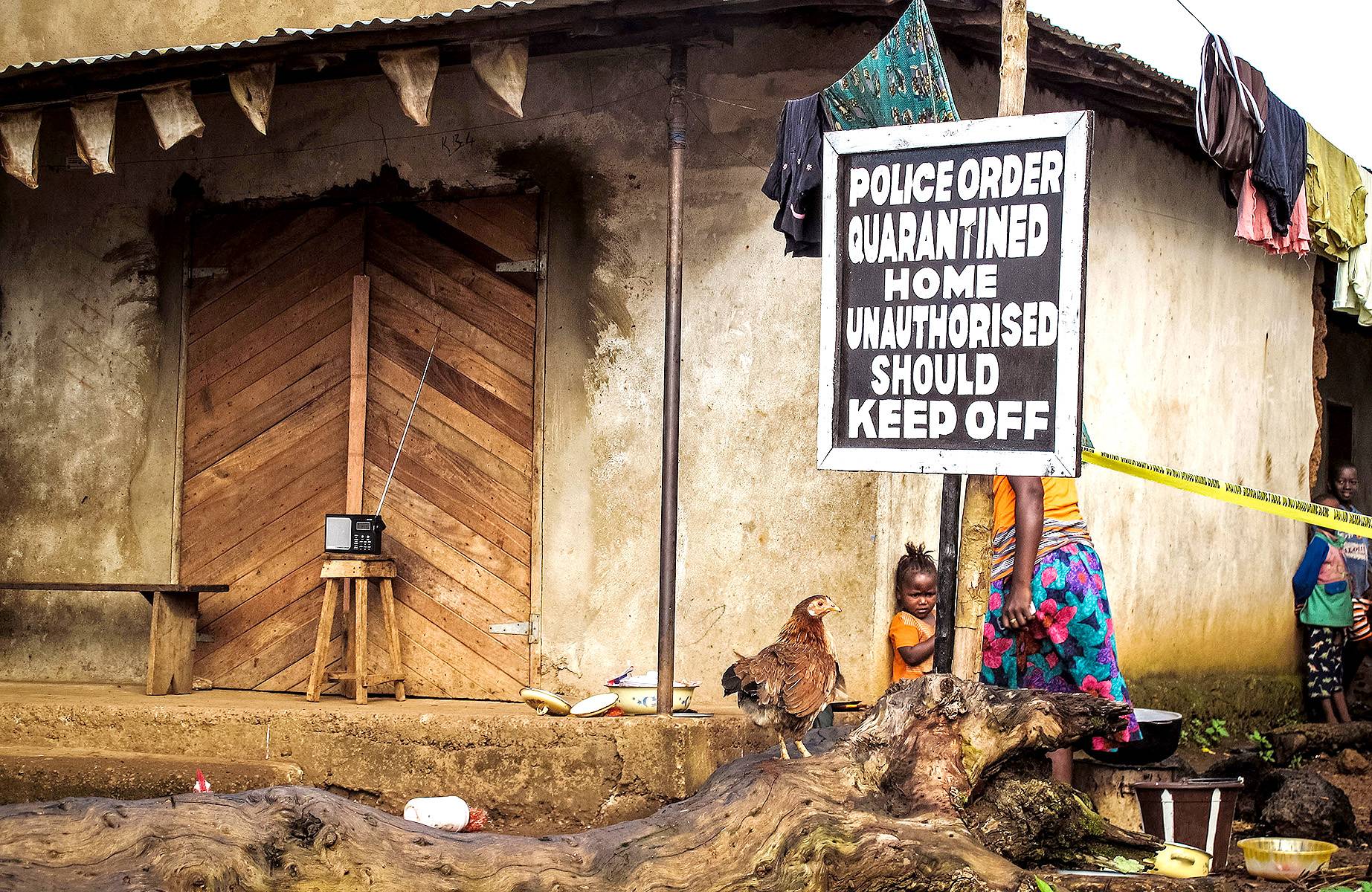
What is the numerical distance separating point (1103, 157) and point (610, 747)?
426cm

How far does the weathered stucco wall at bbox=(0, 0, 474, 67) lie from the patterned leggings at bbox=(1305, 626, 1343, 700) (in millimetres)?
7056

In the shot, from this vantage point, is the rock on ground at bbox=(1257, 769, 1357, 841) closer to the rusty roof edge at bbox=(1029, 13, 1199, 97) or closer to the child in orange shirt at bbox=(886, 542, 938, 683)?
the child in orange shirt at bbox=(886, 542, 938, 683)

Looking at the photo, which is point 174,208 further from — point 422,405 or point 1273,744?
point 1273,744

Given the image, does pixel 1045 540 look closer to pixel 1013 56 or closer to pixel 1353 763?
pixel 1013 56

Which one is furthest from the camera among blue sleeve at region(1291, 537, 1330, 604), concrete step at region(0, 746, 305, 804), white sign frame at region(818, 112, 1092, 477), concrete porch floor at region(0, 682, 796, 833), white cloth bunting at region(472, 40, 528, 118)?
blue sleeve at region(1291, 537, 1330, 604)

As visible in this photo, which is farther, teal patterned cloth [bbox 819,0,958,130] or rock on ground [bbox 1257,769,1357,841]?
rock on ground [bbox 1257,769,1357,841]

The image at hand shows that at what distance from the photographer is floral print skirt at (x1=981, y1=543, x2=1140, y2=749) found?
16.6 ft

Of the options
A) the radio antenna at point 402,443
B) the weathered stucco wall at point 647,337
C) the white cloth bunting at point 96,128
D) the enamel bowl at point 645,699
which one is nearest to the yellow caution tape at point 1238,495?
the weathered stucco wall at point 647,337

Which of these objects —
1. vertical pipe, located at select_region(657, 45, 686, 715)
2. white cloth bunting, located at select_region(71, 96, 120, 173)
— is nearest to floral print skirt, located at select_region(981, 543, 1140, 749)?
vertical pipe, located at select_region(657, 45, 686, 715)

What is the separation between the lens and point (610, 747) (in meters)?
5.91

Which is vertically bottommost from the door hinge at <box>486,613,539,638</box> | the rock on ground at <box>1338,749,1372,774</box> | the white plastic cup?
the rock on ground at <box>1338,749,1372,774</box>

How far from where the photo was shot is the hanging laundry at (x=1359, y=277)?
29.6ft

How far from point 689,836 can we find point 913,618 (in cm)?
249

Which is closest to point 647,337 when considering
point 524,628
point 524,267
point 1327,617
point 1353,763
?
point 524,267
